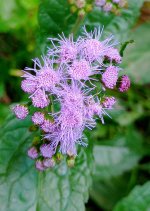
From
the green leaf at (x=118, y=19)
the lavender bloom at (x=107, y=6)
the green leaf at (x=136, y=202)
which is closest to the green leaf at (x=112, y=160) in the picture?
the green leaf at (x=136, y=202)

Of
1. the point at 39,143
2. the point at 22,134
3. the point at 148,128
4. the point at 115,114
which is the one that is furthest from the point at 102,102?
the point at 148,128

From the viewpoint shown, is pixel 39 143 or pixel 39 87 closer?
pixel 39 87

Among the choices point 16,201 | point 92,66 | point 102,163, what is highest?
point 92,66

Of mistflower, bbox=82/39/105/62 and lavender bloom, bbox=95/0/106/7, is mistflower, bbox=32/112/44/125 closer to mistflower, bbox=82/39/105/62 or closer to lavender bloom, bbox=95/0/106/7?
mistflower, bbox=82/39/105/62

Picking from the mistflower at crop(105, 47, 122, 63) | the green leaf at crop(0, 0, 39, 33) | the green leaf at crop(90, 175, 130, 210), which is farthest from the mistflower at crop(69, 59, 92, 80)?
the green leaf at crop(90, 175, 130, 210)

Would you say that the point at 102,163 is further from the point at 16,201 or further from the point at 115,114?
the point at 16,201

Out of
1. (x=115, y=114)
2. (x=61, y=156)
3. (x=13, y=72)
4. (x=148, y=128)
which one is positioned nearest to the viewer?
(x=61, y=156)

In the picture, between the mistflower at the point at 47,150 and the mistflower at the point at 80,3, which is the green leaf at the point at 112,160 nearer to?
the mistflower at the point at 47,150
